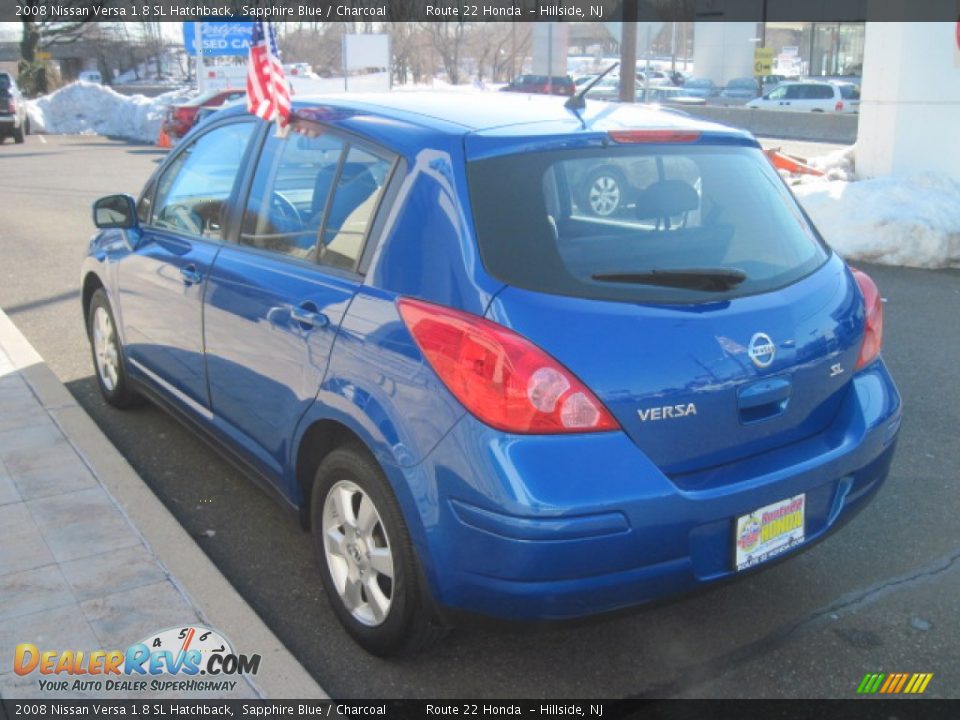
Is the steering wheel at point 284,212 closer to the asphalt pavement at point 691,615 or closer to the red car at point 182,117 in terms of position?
the asphalt pavement at point 691,615

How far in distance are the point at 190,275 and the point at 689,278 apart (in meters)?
2.24

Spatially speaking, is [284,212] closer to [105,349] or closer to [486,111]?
[486,111]

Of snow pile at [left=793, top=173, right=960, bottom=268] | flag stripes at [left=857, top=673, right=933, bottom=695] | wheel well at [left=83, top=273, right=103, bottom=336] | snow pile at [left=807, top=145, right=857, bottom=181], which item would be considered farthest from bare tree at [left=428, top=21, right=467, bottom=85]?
flag stripes at [left=857, top=673, right=933, bottom=695]

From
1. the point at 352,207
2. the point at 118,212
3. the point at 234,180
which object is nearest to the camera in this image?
the point at 352,207

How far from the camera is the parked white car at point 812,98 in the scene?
3459cm

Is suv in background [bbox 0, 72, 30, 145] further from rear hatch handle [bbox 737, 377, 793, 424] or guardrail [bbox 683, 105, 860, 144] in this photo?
rear hatch handle [bbox 737, 377, 793, 424]

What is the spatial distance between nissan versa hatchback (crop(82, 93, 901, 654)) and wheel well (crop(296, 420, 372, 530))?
0.01m

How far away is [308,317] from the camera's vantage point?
341 centimetres

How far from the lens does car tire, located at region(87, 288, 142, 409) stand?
5.46 meters

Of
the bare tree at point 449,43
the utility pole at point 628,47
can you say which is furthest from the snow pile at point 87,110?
the bare tree at point 449,43

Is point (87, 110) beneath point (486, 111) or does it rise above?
beneath

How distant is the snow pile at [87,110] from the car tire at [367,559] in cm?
2951

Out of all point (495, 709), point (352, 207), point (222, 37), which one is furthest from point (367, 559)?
point (222, 37)

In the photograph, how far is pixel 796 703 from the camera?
310 centimetres
